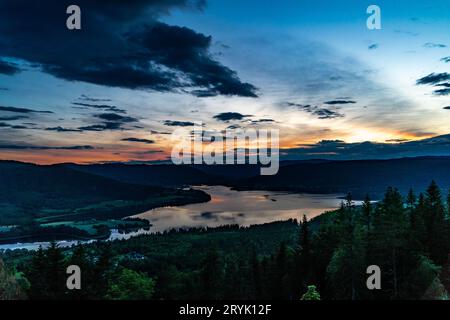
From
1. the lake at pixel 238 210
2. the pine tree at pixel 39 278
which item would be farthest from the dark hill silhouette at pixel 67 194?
the pine tree at pixel 39 278

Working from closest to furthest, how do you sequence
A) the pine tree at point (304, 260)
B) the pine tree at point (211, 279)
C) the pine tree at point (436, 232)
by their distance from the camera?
1. the pine tree at point (436, 232)
2. the pine tree at point (211, 279)
3. the pine tree at point (304, 260)

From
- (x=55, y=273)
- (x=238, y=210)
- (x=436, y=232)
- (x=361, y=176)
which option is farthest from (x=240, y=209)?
(x=55, y=273)

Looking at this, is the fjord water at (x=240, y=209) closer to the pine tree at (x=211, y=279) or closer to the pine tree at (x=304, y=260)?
the pine tree at (x=304, y=260)

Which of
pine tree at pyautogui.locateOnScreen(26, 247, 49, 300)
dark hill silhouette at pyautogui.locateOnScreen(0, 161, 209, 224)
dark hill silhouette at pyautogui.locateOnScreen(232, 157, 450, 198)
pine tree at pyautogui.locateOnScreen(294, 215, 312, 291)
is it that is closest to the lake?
dark hill silhouette at pyautogui.locateOnScreen(232, 157, 450, 198)

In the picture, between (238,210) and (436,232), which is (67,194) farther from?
(436,232)

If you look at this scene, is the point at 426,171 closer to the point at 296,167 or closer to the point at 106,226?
the point at 296,167

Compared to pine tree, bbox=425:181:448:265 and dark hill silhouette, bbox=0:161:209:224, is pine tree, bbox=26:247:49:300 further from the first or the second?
dark hill silhouette, bbox=0:161:209:224

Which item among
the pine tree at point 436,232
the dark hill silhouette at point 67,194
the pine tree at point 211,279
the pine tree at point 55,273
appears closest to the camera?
the pine tree at point 55,273
